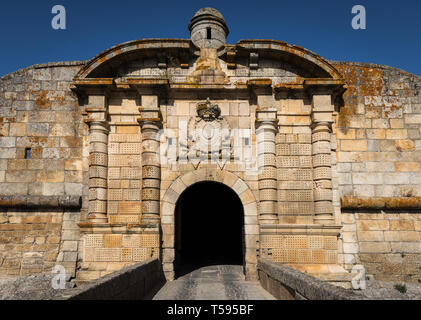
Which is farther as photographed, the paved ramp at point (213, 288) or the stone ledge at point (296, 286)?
the paved ramp at point (213, 288)

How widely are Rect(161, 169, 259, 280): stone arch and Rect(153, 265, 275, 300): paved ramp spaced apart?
1.64 feet

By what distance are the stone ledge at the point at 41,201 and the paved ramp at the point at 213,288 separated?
2.64 metres

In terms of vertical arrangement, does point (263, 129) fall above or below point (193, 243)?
above

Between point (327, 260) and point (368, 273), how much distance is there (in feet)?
3.73

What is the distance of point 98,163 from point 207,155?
2.28m

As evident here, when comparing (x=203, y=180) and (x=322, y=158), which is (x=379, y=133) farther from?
(x=203, y=180)

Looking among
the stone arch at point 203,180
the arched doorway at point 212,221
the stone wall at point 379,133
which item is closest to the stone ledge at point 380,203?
the stone wall at point 379,133

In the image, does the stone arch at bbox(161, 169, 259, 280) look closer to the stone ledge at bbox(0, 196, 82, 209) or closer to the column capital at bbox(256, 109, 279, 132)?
the column capital at bbox(256, 109, 279, 132)

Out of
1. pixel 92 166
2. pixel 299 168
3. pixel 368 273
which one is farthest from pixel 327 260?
pixel 92 166

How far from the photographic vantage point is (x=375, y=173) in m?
8.24

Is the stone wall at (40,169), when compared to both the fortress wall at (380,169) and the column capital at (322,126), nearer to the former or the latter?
the column capital at (322,126)

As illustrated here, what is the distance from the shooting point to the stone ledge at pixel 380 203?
26.2ft

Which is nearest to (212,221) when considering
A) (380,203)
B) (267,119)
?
(267,119)
